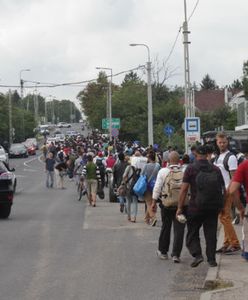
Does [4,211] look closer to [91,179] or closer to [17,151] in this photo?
[91,179]

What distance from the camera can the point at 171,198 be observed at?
37.6 ft

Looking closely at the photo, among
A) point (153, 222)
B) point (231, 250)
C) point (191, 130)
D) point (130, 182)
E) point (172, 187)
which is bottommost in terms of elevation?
point (153, 222)

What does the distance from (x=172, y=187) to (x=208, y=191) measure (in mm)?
1136

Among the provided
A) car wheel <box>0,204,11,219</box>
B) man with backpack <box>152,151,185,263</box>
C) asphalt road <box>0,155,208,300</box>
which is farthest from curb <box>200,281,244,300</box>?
car wheel <box>0,204,11,219</box>

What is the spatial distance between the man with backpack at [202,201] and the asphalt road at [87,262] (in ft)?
1.32

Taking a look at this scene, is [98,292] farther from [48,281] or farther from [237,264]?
[237,264]

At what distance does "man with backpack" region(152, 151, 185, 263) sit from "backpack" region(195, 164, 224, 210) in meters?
0.95

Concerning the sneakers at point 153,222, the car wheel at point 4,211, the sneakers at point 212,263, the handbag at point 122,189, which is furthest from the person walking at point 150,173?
the sneakers at point 212,263

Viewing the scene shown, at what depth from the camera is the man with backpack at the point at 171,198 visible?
37.6 feet

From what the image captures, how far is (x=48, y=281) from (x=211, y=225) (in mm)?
2360

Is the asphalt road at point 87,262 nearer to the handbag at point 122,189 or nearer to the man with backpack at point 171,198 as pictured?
the man with backpack at point 171,198

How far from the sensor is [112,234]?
51.5 ft

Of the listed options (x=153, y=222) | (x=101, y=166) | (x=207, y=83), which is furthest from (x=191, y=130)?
(x=207, y=83)

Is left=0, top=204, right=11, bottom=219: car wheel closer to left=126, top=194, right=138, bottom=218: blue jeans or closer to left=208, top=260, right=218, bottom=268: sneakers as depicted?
left=126, top=194, right=138, bottom=218: blue jeans
